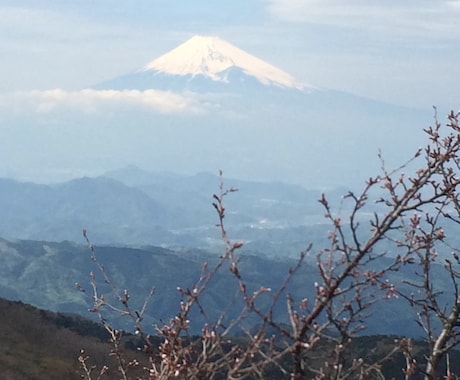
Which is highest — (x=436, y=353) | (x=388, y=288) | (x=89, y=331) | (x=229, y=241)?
(x=229, y=241)

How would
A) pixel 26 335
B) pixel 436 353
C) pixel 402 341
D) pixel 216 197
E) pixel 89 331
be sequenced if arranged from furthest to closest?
pixel 89 331
pixel 26 335
pixel 436 353
pixel 402 341
pixel 216 197

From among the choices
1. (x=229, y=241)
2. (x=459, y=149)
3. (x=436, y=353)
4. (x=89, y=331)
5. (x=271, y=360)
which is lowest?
(x=89, y=331)

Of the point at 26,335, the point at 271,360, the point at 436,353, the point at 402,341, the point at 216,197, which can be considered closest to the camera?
the point at 271,360

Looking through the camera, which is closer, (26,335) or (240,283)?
(240,283)

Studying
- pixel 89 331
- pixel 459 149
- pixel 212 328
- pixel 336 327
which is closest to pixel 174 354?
pixel 212 328

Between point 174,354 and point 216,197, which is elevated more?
point 216,197

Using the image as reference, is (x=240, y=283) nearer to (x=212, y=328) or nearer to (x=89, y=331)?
(x=212, y=328)

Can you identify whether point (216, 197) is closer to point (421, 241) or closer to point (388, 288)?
point (388, 288)

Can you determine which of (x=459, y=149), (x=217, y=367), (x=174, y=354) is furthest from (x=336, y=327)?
(x=459, y=149)

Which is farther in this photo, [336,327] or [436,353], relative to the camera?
[436,353]
